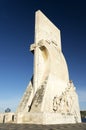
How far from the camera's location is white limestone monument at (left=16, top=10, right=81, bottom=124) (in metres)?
8.66

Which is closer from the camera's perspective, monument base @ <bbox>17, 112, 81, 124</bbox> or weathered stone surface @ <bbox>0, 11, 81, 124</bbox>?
monument base @ <bbox>17, 112, 81, 124</bbox>

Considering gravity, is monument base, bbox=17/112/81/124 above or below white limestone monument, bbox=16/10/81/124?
below

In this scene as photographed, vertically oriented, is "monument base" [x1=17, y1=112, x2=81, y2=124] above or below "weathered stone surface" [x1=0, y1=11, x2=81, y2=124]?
below

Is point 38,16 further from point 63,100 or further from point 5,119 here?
point 5,119

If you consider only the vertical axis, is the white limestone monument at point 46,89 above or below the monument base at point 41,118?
above

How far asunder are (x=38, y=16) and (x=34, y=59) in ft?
11.7

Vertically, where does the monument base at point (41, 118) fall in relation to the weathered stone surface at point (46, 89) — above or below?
below

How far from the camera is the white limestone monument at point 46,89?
28.4ft

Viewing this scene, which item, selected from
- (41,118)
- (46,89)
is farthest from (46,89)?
(41,118)

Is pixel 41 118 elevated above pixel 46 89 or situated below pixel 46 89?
below

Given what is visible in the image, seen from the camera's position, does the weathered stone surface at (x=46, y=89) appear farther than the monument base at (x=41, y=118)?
Yes

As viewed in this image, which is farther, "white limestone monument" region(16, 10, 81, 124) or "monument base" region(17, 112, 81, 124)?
"white limestone monument" region(16, 10, 81, 124)

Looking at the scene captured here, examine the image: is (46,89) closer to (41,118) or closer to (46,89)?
(46,89)

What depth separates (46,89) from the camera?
32.3ft
